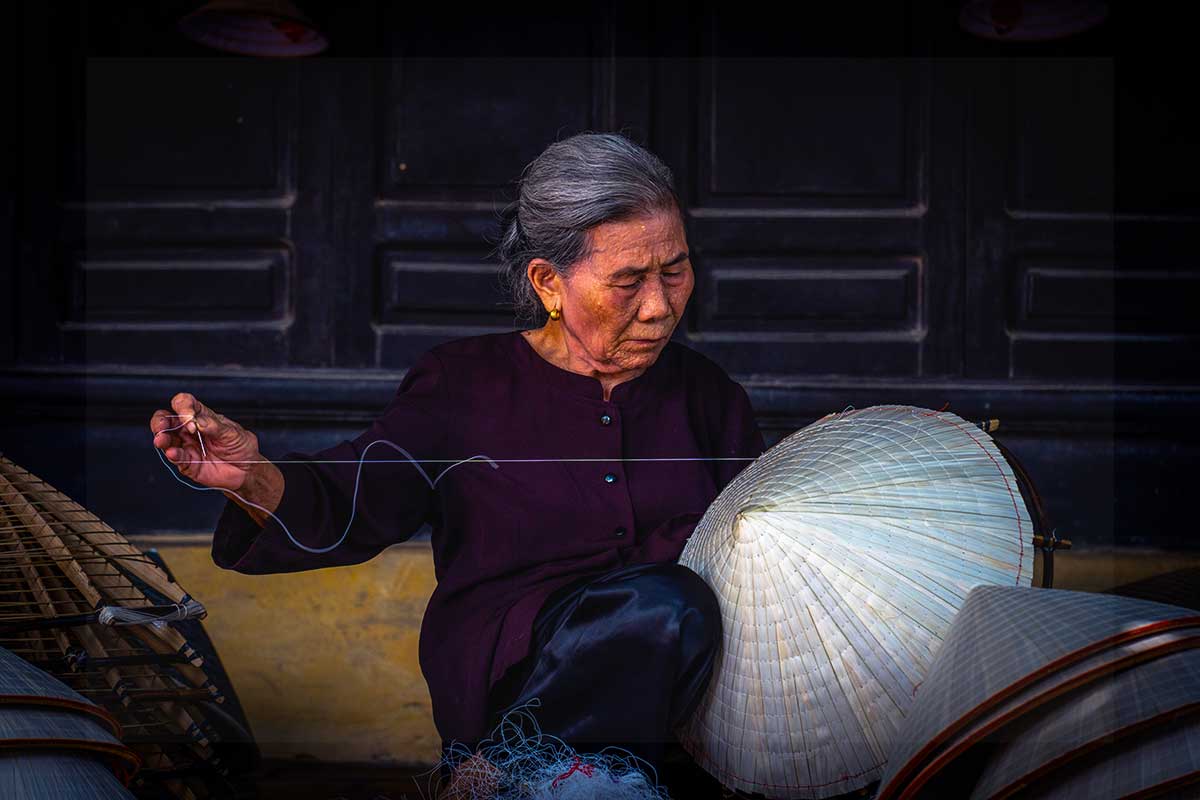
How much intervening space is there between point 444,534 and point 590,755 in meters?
0.45

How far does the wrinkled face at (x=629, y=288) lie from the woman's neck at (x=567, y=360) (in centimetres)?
3

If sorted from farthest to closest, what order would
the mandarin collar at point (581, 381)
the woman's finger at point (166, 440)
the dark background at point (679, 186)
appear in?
the dark background at point (679, 186), the mandarin collar at point (581, 381), the woman's finger at point (166, 440)

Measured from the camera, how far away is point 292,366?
264 centimetres

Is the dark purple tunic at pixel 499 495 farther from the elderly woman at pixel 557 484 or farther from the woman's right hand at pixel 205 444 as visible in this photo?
the woman's right hand at pixel 205 444

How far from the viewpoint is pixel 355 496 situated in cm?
188

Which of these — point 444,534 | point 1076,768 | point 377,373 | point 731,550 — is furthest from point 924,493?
point 377,373

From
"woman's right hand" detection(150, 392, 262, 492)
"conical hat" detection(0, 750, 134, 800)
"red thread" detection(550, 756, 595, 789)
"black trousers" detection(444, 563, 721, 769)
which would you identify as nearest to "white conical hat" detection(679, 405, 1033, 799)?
"black trousers" detection(444, 563, 721, 769)

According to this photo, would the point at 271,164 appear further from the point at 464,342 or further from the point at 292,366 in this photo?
the point at 464,342

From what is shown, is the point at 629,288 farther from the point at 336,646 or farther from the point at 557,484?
the point at 336,646

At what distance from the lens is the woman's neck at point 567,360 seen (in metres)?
2.01

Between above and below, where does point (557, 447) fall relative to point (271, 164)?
below

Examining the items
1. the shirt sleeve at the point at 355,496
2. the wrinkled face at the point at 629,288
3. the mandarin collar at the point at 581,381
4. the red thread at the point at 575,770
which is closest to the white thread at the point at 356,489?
the shirt sleeve at the point at 355,496

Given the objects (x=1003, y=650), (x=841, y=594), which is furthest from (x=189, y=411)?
(x=1003, y=650)

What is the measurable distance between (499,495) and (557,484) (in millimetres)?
99
